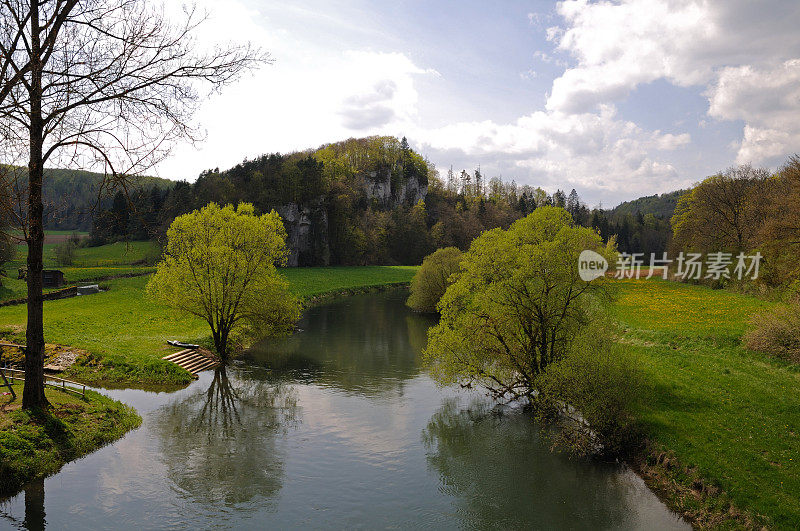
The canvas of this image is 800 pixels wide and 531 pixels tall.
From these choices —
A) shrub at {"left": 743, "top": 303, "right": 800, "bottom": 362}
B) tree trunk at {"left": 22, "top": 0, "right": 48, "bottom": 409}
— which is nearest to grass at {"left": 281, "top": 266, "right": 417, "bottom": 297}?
tree trunk at {"left": 22, "top": 0, "right": 48, "bottom": 409}

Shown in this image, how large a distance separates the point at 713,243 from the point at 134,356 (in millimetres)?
69140

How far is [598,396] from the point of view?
20000 mm

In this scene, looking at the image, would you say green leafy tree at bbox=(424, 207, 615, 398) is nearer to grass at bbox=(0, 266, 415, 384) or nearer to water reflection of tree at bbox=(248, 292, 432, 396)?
water reflection of tree at bbox=(248, 292, 432, 396)

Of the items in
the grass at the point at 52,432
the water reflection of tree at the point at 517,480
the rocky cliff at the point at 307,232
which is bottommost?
the water reflection of tree at the point at 517,480

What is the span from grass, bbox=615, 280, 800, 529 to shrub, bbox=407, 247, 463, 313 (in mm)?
22676

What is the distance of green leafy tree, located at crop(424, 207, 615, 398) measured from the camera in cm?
2378

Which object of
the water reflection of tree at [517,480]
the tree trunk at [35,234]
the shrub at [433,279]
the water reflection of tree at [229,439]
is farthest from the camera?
the shrub at [433,279]

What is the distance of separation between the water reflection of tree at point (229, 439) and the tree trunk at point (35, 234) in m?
5.47

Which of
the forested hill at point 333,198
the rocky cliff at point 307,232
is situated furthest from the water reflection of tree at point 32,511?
the rocky cliff at point 307,232

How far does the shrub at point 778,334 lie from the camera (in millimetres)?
26969

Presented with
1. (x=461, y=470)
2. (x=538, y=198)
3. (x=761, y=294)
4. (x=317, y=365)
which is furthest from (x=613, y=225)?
(x=461, y=470)

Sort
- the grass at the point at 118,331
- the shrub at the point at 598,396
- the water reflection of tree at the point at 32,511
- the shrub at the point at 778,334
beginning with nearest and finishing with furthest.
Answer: the water reflection of tree at the point at 32,511
the shrub at the point at 598,396
the shrub at the point at 778,334
the grass at the point at 118,331

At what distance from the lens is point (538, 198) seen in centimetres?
19212

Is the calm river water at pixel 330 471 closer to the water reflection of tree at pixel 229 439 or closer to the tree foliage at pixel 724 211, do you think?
the water reflection of tree at pixel 229 439
